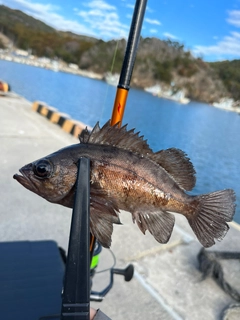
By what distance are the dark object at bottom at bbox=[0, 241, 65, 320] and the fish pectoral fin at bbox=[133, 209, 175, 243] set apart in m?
1.42

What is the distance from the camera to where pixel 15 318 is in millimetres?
2150

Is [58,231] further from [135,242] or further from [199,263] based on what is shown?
[199,263]

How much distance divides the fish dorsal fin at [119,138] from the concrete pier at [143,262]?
2.11 metres

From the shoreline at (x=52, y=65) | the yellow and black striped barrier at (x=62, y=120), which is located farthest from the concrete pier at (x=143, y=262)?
the shoreline at (x=52, y=65)

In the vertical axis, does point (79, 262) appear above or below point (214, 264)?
above

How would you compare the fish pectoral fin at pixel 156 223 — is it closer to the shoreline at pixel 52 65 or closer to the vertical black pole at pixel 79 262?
the vertical black pole at pixel 79 262

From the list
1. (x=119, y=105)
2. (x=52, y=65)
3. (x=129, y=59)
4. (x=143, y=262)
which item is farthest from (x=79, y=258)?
(x=52, y=65)

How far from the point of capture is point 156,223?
130 cm

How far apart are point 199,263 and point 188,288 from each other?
1.53ft

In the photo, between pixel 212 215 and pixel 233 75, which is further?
pixel 233 75

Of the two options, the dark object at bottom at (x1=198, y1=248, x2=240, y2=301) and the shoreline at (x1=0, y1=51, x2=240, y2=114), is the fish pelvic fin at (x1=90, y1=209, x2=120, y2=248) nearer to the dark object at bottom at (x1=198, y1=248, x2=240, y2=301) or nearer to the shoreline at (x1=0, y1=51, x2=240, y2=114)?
the dark object at bottom at (x1=198, y1=248, x2=240, y2=301)

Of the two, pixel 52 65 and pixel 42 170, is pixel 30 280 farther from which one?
pixel 52 65

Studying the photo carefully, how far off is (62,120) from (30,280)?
26.5ft

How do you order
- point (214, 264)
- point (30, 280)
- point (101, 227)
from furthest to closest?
point (214, 264), point (30, 280), point (101, 227)
